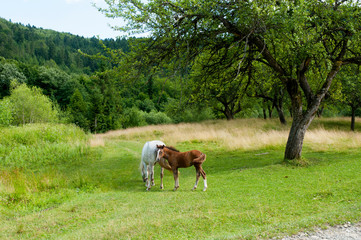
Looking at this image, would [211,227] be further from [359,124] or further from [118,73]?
[359,124]

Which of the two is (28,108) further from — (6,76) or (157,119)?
(6,76)

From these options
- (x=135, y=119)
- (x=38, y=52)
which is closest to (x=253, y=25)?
(x=135, y=119)

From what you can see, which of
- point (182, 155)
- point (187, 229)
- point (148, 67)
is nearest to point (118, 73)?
point (148, 67)

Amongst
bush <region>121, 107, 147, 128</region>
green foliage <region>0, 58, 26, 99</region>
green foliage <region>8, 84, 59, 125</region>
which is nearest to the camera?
green foliage <region>8, 84, 59, 125</region>

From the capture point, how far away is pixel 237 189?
7910mm

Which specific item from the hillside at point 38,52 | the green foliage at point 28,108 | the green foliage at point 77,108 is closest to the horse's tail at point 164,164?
the green foliage at point 28,108

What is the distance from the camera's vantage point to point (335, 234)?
13.9 ft

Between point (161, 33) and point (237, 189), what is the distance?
6.28 m

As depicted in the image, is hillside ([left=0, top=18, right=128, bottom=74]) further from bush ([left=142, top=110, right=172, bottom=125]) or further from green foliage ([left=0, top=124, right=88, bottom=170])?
green foliage ([left=0, top=124, right=88, bottom=170])

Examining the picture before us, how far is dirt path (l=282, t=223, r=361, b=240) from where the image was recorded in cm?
411

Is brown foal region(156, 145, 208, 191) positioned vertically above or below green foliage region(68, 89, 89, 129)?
below

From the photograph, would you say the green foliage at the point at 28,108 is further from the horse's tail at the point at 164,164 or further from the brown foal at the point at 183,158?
the brown foal at the point at 183,158

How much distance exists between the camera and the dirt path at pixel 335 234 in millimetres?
4109

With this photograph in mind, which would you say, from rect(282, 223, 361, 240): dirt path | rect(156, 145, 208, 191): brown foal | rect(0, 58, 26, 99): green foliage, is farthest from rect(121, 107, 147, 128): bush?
rect(282, 223, 361, 240): dirt path
